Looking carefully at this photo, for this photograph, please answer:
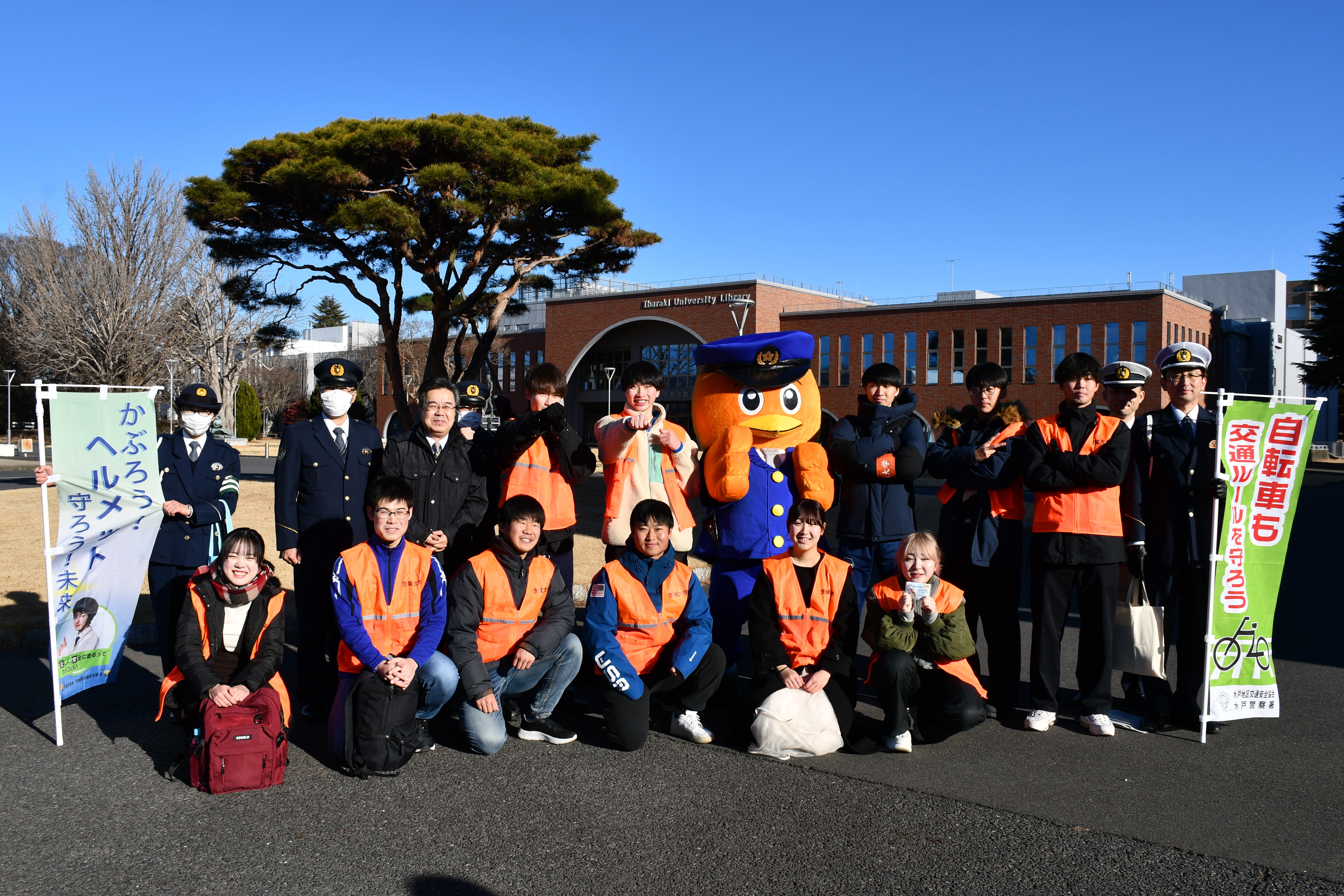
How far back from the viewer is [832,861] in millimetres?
3311

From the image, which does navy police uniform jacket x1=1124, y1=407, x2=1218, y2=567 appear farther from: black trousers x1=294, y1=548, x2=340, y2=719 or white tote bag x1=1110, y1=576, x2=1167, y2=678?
black trousers x1=294, y1=548, x2=340, y2=719

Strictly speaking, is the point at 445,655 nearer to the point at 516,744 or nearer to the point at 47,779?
the point at 516,744

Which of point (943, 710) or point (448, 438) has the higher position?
point (448, 438)

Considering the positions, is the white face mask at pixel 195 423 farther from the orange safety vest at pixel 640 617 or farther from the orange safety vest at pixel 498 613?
the orange safety vest at pixel 640 617

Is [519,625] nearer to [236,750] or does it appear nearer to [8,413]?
[236,750]

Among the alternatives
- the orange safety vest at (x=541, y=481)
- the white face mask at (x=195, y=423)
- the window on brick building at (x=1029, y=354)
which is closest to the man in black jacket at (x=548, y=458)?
the orange safety vest at (x=541, y=481)

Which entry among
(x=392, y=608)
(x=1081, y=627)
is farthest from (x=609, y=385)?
(x=392, y=608)

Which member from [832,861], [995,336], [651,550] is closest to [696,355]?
[651,550]

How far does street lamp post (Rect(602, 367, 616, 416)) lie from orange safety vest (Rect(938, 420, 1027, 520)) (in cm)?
3890

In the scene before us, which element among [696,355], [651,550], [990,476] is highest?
[696,355]

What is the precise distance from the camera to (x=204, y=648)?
14.2 feet

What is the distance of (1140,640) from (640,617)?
94.3 inches

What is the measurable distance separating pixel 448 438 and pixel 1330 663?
5.59 m

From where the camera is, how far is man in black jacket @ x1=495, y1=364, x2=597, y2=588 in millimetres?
5148
